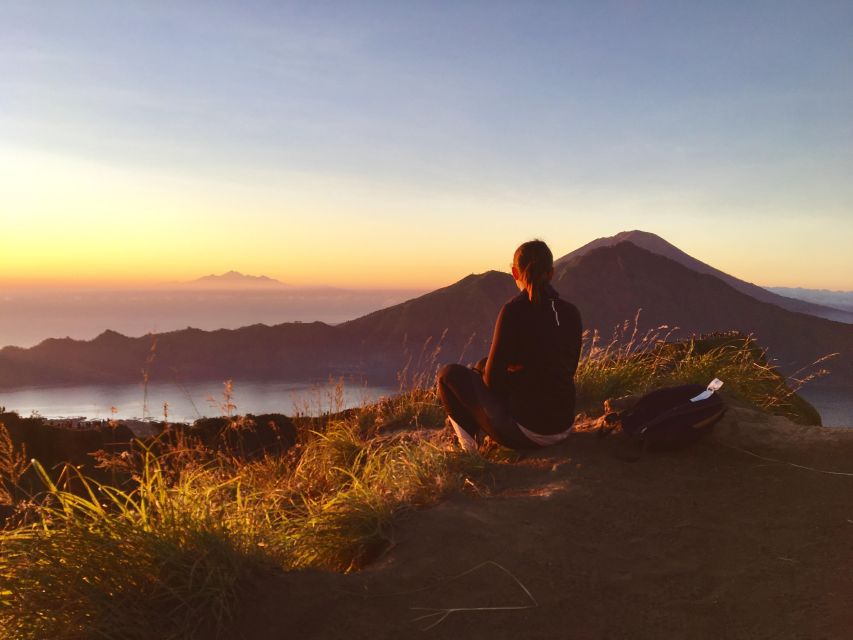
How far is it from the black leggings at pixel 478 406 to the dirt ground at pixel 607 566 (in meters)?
0.39

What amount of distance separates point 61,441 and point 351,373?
12.4 metres

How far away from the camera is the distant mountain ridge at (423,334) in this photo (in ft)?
276

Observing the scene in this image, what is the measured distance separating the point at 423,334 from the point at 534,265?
95659mm

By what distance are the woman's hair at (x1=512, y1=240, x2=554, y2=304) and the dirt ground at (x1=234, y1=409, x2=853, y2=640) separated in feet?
4.47

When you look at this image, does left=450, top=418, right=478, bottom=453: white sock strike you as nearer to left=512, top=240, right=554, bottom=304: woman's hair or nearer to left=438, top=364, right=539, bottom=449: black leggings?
left=438, top=364, right=539, bottom=449: black leggings

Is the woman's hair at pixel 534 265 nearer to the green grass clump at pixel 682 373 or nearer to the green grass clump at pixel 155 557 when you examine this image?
the green grass clump at pixel 155 557

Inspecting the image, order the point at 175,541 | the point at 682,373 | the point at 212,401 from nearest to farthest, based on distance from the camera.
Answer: the point at 175,541, the point at 212,401, the point at 682,373

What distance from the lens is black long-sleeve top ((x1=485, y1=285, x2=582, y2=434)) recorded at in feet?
14.4

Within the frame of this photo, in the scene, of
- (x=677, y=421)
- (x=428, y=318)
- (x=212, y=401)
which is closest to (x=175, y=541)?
(x=212, y=401)

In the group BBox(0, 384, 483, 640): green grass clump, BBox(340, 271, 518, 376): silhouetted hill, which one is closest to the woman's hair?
BBox(0, 384, 483, 640): green grass clump

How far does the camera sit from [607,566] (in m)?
2.96

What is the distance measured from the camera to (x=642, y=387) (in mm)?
6719

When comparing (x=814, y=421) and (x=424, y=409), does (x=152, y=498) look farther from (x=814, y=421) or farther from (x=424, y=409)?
(x=814, y=421)

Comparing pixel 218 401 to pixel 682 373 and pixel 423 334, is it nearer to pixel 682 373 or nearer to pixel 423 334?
pixel 682 373
